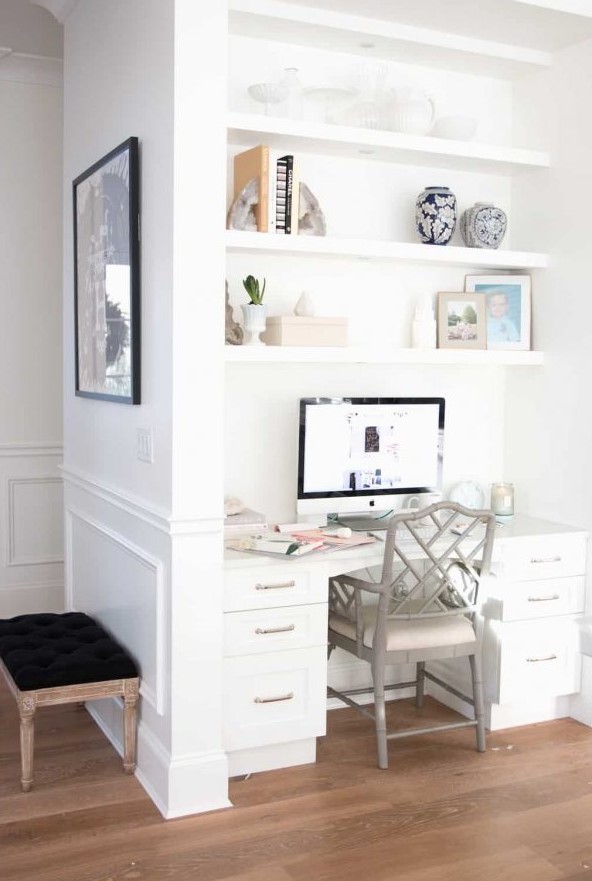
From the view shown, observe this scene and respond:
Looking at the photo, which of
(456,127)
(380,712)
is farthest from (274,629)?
(456,127)

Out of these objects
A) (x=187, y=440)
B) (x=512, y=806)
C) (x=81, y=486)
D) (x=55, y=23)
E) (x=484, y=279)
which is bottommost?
(x=512, y=806)

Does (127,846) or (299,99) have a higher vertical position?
(299,99)

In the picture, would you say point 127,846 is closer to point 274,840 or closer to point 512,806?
point 274,840

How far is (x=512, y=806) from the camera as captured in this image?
3100mm

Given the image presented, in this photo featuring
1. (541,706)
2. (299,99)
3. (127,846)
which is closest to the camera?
(127,846)

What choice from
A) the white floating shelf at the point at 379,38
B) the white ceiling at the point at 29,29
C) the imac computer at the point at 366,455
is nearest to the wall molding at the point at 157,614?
the imac computer at the point at 366,455

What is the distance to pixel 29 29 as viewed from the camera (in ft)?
14.2

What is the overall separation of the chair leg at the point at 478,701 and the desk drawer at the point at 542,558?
356mm

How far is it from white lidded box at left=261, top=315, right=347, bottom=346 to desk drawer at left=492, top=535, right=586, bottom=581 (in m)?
1.00

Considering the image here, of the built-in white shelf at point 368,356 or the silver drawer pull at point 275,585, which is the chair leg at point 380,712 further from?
the built-in white shelf at point 368,356

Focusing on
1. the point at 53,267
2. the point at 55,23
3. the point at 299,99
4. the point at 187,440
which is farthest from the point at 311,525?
the point at 55,23

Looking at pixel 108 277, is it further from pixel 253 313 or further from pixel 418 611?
pixel 418 611

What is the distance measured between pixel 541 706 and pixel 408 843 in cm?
117

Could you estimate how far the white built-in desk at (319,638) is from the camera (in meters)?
3.21
